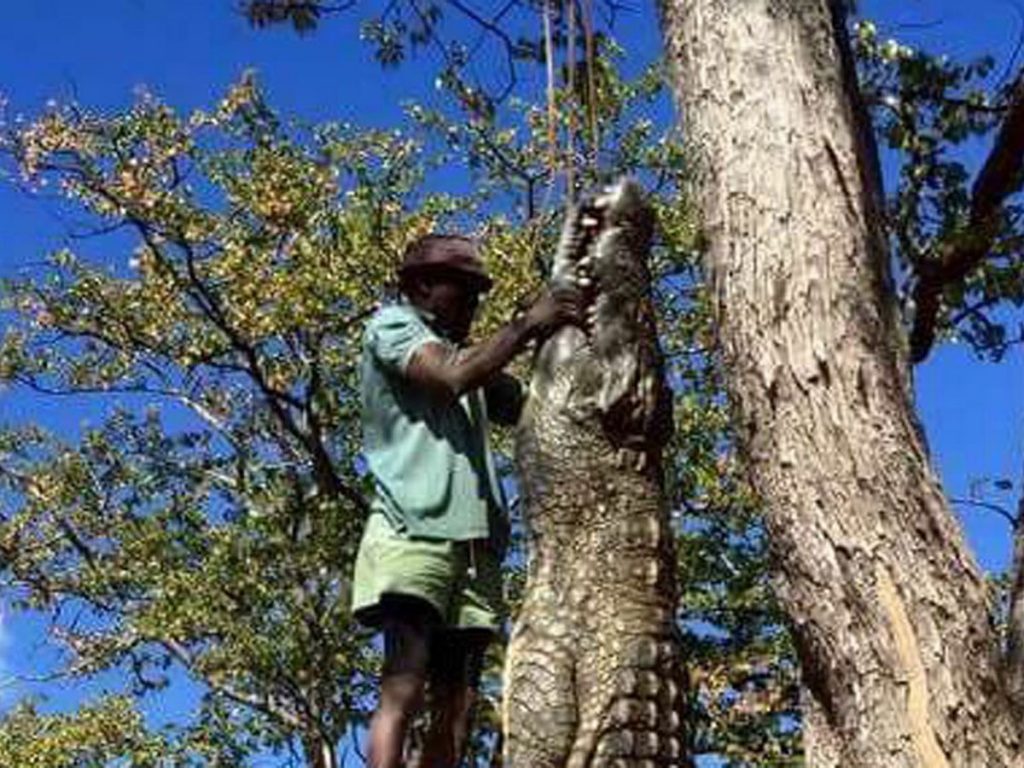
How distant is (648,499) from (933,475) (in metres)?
0.58

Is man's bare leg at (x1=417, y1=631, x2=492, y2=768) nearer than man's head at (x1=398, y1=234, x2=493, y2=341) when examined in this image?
Yes

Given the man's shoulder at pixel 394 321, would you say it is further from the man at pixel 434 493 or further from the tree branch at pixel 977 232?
the tree branch at pixel 977 232

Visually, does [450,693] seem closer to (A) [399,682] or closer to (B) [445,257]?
(A) [399,682]

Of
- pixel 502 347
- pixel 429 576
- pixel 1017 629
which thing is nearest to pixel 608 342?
pixel 502 347

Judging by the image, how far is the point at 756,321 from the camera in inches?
135

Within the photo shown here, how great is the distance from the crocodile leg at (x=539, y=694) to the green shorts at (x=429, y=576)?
34 centimetres

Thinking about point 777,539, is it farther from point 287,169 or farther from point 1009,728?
point 287,169

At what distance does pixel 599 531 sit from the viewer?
132 inches

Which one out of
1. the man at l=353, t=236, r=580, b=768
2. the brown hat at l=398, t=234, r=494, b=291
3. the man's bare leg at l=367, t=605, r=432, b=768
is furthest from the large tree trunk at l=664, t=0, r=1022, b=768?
the man's bare leg at l=367, t=605, r=432, b=768

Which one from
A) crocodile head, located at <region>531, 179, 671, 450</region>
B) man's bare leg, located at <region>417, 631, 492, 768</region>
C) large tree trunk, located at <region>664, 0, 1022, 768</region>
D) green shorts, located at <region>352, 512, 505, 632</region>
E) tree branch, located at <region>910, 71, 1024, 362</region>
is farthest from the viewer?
tree branch, located at <region>910, 71, 1024, 362</region>

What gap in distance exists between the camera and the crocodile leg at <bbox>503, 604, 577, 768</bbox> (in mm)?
3160

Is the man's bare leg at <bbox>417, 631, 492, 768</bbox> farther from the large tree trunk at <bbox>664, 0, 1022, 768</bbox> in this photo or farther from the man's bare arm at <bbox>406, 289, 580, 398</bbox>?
the large tree trunk at <bbox>664, 0, 1022, 768</bbox>

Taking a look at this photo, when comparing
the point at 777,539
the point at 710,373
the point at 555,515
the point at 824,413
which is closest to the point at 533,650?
the point at 555,515

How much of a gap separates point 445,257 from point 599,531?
88cm
